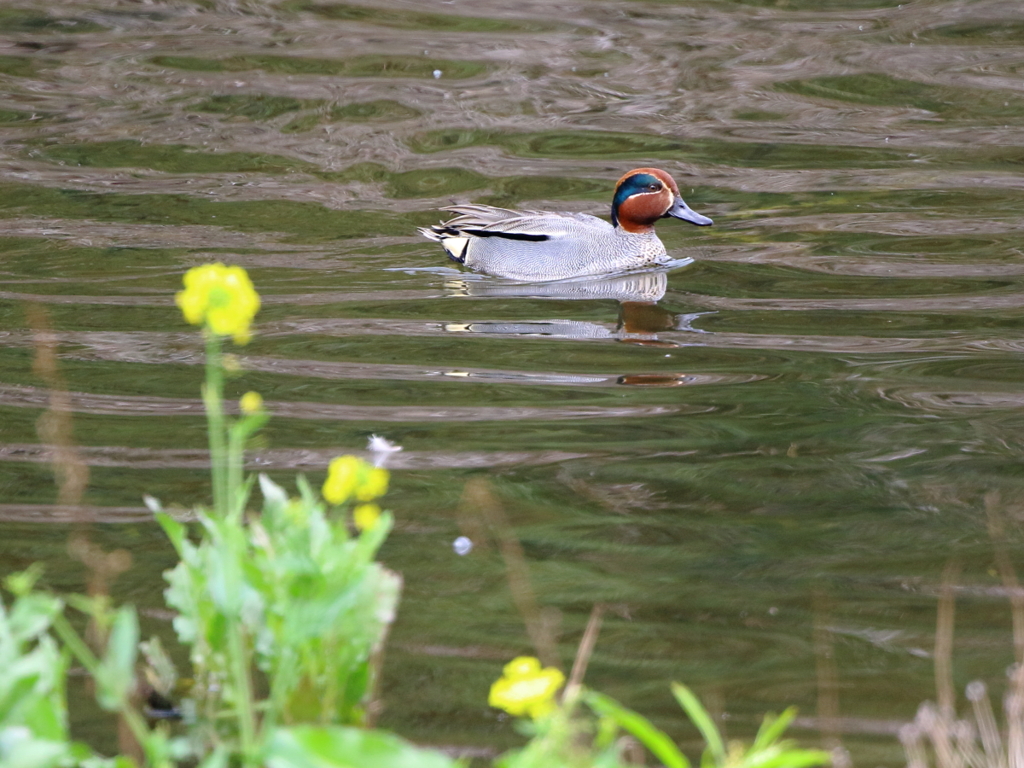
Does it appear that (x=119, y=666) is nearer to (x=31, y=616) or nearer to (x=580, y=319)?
(x=31, y=616)

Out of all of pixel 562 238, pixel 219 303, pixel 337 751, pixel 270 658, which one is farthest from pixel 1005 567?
pixel 562 238

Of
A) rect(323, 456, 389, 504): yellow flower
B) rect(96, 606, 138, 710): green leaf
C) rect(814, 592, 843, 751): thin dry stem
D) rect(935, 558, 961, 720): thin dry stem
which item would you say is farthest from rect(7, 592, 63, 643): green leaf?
rect(935, 558, 961, 720): thin dry stem

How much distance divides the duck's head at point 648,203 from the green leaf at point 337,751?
23.1ft

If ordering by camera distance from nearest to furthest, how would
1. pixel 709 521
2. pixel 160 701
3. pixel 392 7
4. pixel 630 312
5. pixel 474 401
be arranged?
pixel 160 701, pixel 709 521, pixel 474 401, pixel 630 312, pixel 392 7

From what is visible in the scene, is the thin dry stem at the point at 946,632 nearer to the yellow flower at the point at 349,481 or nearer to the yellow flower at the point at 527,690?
the yellow flower at the point at 527,690

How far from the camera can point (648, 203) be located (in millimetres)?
9039

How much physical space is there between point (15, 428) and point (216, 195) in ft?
15.8

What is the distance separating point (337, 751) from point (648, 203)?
7.10 metres

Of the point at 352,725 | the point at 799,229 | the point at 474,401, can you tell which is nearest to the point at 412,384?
the point at 474,401

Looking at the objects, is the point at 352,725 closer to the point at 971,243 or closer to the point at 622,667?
the point at 622,667

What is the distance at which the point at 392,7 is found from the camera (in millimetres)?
13617

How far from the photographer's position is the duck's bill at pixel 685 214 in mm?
9039

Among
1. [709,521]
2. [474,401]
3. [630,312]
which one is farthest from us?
[630,312]

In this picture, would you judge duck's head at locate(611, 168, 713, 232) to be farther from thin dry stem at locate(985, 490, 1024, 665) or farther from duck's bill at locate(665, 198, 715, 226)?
thin dry stem at locate(985, 490, 1024, 665)
